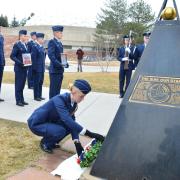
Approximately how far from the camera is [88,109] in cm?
827

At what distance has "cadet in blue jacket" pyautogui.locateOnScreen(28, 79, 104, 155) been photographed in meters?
4.76

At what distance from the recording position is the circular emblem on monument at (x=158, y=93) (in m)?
4.17

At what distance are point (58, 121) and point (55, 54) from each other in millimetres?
2719

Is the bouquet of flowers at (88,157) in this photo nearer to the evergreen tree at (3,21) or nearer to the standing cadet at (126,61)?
the standing cadet at (126,61)

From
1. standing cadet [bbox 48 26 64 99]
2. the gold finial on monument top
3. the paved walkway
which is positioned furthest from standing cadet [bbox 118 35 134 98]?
the gold finial on monument top

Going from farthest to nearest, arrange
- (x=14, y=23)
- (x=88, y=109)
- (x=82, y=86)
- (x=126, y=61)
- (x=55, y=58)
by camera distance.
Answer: (x=14, y=23) → (x=126, y=61) → (x=88, y=109) → (x=55, y=58) → (x=82, y=86)

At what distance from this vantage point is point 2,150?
5.25 meters

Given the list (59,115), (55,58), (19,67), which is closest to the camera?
(59,115)

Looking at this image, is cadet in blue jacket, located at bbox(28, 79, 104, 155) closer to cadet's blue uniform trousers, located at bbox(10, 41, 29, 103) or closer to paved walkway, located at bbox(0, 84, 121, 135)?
paved walkway, located at bbox(0, 84, 121, 135)

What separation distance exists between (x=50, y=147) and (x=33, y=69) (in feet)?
16.2

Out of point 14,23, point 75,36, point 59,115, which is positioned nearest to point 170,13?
point 59,115

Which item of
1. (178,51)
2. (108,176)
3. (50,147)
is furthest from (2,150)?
(178,51)

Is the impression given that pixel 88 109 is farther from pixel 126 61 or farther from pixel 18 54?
pixel 126 61

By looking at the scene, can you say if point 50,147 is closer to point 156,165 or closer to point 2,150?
point 2,150
